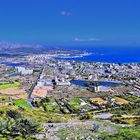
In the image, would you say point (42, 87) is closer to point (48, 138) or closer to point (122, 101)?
point (122, 101)

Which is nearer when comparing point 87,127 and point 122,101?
point 87,127

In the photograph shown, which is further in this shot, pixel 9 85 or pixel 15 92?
pixel 9 85

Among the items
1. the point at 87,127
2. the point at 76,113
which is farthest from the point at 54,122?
the point at 76,113

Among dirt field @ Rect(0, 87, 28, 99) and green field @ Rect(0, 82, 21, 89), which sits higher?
green field @ Rect(0, 82, 21, 89)

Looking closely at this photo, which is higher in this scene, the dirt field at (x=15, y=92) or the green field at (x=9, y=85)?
the green field at (x=9, y=85)

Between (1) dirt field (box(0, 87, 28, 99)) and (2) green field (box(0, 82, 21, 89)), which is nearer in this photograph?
(1) dirt field (box(0, 87, 28, 99))

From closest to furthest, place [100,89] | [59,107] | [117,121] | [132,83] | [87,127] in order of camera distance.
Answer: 1. [87,127]
2. [117,121]
3. [59,107]
4. [100,89]
5. [132,83]

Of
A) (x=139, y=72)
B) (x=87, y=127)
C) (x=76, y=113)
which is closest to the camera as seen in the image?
(x=87, y=127)

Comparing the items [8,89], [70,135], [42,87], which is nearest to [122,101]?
[42,87]

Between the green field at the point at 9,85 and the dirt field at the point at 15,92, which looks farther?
the green field at the point at 9,85

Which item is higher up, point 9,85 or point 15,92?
point 9,85
